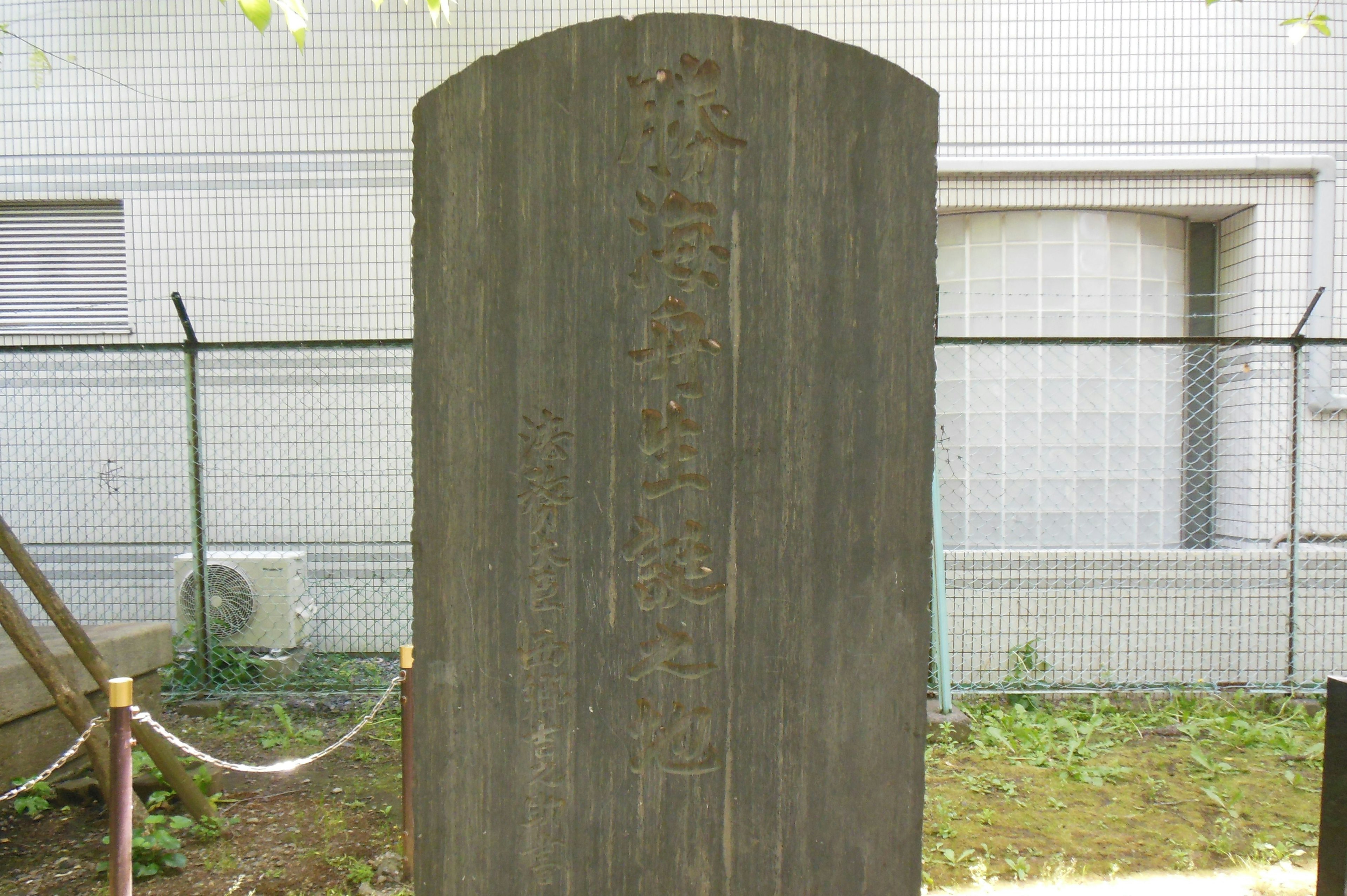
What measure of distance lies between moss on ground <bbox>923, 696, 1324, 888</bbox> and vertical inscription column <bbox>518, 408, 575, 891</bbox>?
1.85m

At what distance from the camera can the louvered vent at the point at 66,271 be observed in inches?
237

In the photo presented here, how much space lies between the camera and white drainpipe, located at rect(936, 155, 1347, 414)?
545 centimetres

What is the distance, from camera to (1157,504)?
566cm

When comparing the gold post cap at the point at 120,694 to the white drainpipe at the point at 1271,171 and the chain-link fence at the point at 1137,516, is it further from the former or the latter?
the white drainpipe at the point at 1271,171

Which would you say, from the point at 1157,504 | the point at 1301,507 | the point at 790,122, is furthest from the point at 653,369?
the point at 1301,507

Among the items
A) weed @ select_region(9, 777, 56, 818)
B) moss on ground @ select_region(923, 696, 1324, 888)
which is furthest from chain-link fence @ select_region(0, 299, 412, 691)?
moss on ground @ select_region(923, 696, 1324, 888)

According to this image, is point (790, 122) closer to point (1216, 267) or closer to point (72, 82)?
point (1216, 267)

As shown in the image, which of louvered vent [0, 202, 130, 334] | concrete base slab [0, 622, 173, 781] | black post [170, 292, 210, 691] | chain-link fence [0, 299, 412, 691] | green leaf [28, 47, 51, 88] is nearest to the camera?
concrete base slab [0, 622, 173, 781]

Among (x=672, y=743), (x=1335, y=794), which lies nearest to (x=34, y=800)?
(x=672, y=743)

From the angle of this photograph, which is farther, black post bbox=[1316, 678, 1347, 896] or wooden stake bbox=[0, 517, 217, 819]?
wooden stake bbox=[0, 517, 217, 819]

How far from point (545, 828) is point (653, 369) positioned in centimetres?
136

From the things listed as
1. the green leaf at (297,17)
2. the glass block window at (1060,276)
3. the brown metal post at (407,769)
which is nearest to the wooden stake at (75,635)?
the brown metal post at (407,769)

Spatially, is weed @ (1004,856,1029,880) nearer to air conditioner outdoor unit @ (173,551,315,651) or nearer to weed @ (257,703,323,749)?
weed @ (257,703,323,749)

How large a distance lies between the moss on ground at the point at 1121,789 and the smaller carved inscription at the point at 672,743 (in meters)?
1.65
